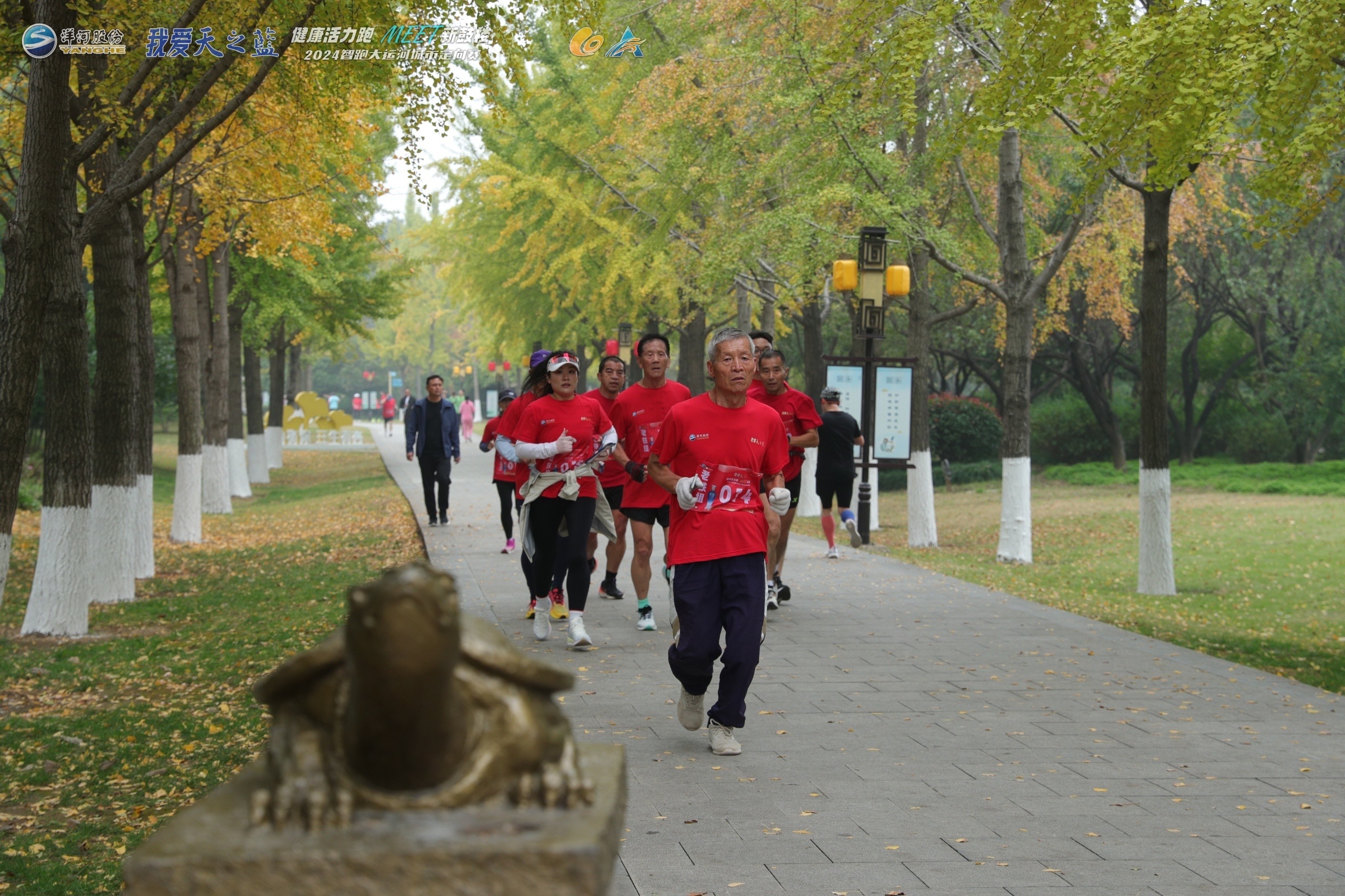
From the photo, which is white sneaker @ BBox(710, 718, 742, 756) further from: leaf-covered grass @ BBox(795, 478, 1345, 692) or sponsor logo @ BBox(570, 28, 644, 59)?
sponsor logo @ BBox(570, 28, 644, 59)

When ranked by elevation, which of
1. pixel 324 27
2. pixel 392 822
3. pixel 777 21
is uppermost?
pixel 777 21

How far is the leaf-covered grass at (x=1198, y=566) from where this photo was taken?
36.1 feet

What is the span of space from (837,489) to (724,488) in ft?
24.8

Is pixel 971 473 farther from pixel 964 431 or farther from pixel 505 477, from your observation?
pixel 505 477

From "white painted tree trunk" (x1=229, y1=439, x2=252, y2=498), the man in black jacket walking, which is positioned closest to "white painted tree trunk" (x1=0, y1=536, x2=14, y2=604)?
the man in black jacket walking

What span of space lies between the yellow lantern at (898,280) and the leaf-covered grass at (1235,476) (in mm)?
12857

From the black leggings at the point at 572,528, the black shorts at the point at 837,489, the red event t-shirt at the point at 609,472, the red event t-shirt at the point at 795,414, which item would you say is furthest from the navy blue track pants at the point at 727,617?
the black shorts at the point at 837,489

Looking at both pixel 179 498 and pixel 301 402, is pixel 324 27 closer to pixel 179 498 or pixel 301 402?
pixel 179 498

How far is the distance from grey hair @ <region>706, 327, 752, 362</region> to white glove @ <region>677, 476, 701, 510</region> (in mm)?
616

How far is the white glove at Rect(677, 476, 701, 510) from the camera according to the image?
611 cm

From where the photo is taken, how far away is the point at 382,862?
2.08 m

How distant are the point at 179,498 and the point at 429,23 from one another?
9.80 m

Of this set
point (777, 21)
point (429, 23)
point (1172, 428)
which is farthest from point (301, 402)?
point (429, 23)

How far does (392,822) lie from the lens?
2178mm
